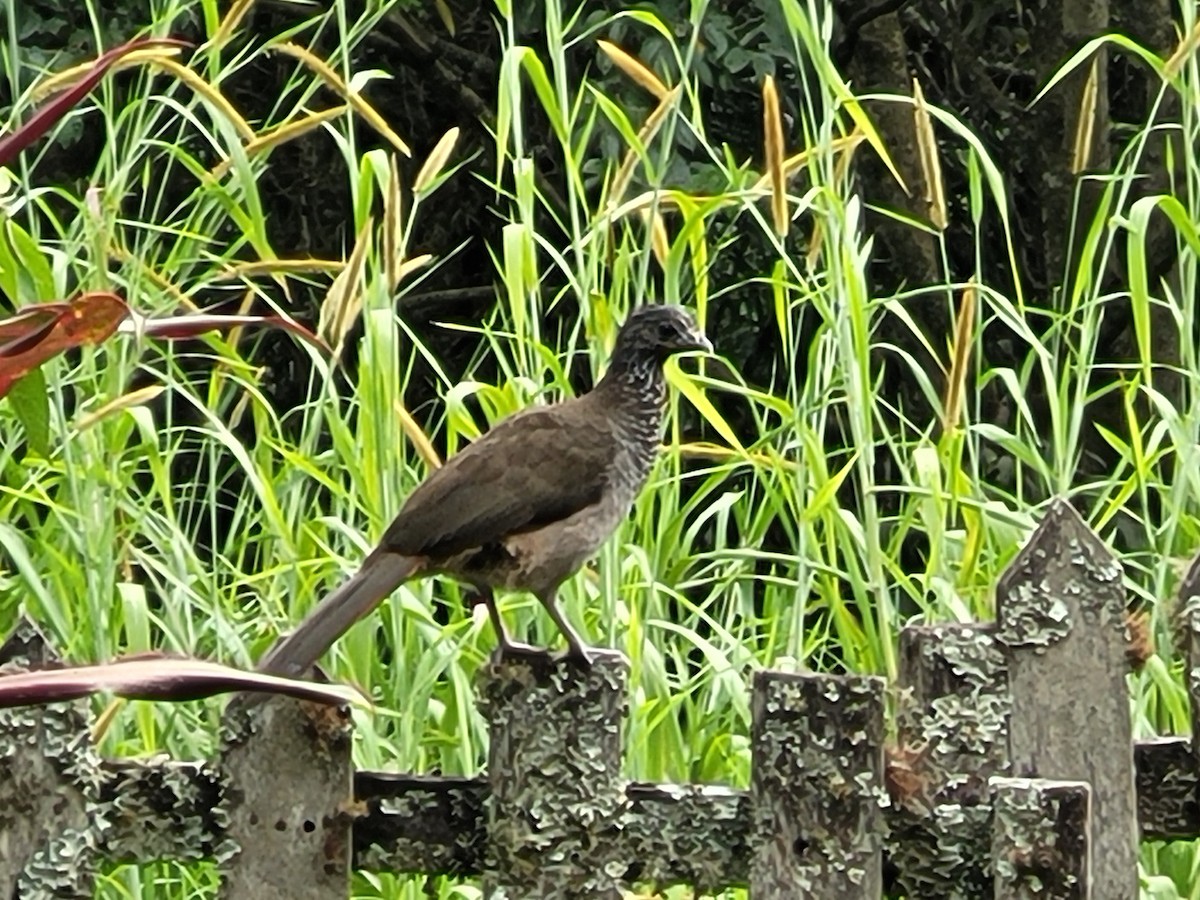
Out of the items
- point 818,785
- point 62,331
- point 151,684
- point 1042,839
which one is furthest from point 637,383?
point 151,684

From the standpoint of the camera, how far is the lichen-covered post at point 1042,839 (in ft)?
6.70

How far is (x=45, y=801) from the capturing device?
212cm

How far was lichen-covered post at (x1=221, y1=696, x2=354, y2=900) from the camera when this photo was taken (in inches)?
83.7

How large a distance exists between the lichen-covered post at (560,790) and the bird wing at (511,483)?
0.41m

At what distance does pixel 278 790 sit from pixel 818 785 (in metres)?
0.52

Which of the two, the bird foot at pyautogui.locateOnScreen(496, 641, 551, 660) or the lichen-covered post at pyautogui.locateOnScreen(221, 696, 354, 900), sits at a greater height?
the bird foot at pyautogui.locateOnScreen(496, 641, 551, 660)

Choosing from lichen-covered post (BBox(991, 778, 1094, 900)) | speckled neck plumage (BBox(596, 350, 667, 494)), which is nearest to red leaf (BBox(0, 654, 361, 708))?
lichen-covered post (BBox(991, 778, 1094, 900))

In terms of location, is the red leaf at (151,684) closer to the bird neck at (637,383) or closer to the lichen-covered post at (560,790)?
the lichen-covered post at (560,790)

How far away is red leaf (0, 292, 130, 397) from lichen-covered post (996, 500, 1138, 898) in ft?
3.37

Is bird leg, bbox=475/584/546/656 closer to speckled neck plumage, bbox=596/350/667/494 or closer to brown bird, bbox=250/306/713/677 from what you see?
brown bird, bbox=250/306/713/677

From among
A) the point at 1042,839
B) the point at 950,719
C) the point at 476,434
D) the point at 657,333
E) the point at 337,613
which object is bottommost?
the point at 1042,839

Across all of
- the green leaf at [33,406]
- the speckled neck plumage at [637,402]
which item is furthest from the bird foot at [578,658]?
the speckled neck plumage at [637,402]

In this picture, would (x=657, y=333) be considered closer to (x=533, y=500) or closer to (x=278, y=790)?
(x=533, y=500)

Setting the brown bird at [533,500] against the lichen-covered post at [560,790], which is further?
the brown bird at [533,500]
